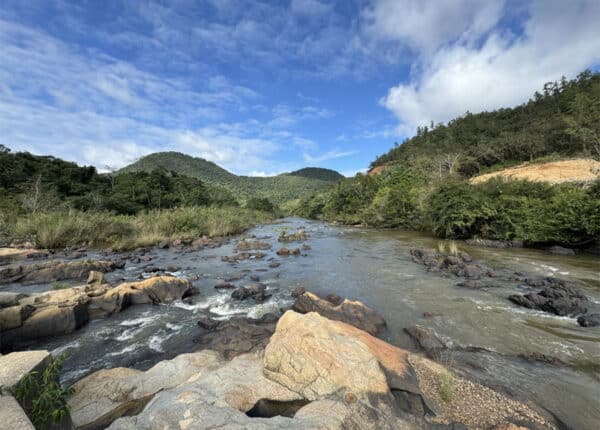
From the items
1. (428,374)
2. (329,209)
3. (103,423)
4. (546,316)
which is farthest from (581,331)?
(329,209)

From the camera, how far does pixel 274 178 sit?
150 m

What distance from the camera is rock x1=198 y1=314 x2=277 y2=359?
546 centimetres

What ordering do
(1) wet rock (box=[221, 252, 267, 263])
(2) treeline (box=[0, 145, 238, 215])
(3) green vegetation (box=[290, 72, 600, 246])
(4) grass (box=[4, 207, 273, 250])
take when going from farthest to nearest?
(2) treeline (box=[0, 145, 238, 215]) → (4) grass (box=[4, 207, 273, 250]) → (1) wet rock (box=[221, 252, 267, 263]) → (3) green vegetation (box=[290, 72, 600, 246])

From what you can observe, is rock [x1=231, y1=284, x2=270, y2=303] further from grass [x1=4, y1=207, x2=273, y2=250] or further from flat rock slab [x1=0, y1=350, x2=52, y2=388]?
grass [x1=4, y1=207, x2=273, y2=250]

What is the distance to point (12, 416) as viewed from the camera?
2.21 metres

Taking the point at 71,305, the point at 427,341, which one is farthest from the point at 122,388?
the point at 427,341

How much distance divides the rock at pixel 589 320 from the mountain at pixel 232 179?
95.9 meters

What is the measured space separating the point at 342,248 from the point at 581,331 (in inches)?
540

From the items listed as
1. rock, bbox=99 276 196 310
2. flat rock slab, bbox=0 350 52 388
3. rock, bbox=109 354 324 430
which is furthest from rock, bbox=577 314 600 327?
rock, bbox=99 276 196 310

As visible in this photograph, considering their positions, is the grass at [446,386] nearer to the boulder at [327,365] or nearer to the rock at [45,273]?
the boulder at [327,365]

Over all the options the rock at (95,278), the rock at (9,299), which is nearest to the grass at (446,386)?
the rock at (9,299)

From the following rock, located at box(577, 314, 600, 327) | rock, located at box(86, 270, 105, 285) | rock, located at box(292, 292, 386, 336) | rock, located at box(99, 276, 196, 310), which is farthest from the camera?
rock, located at box(86, 270, 105, 285)

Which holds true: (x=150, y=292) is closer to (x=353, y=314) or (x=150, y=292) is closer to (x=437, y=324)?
(x=353, y=314)

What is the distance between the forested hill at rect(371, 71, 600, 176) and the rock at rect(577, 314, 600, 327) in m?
28.3
